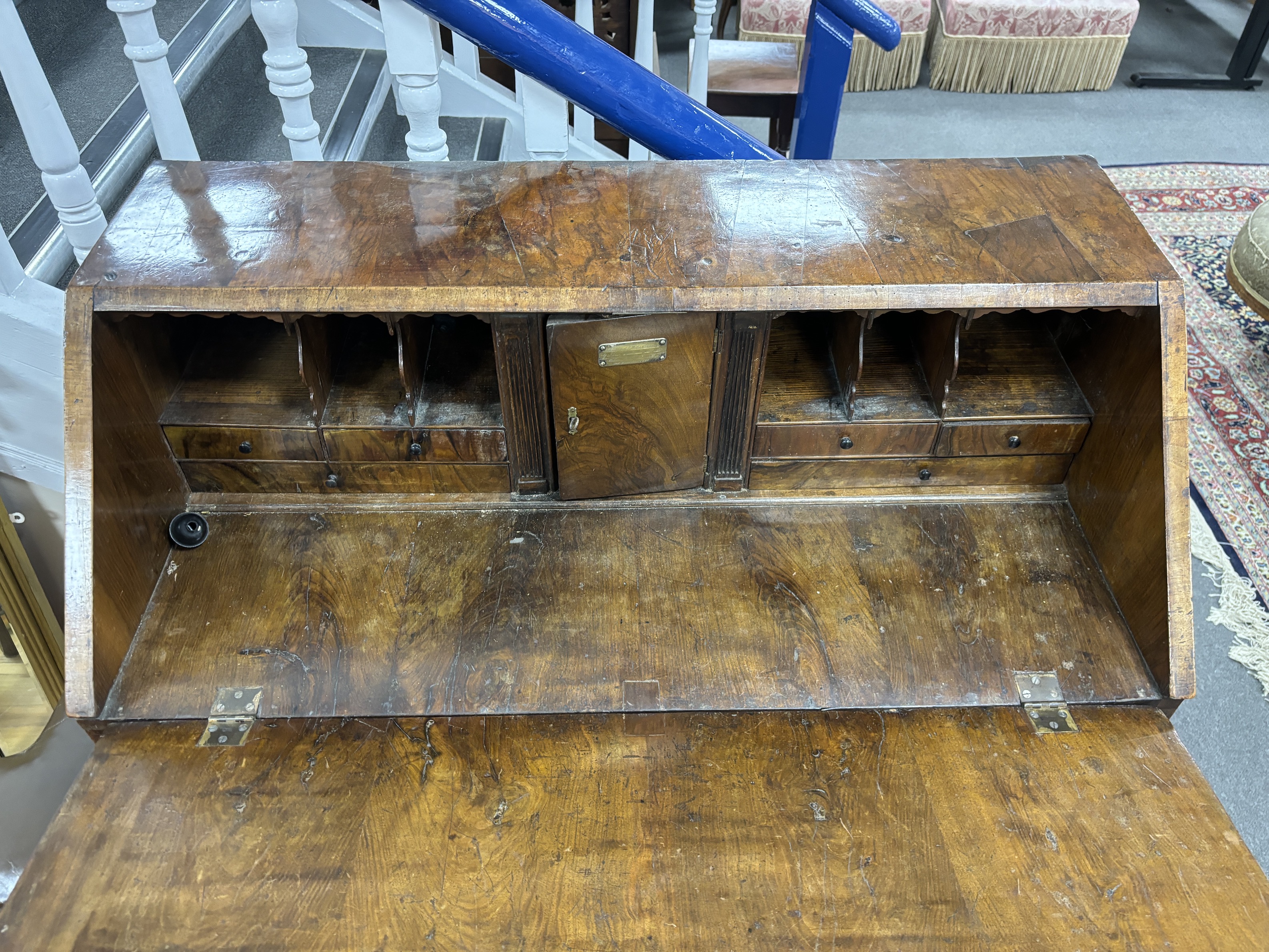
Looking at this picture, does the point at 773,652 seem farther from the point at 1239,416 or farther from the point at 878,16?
the point at 1239,416

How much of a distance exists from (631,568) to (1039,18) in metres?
4.17

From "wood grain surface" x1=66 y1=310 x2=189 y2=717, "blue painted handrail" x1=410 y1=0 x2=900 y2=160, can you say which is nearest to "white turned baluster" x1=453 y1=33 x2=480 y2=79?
"blue painted handrail" x1=410 y1=0 x2=900 y2=160

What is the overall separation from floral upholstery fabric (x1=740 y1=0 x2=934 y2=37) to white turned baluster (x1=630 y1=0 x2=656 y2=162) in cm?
196

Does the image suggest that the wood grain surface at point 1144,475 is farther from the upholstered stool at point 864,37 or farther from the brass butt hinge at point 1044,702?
the upholstered stool at point 864,37

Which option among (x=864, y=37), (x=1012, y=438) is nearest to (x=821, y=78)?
(x=1012, y=438)

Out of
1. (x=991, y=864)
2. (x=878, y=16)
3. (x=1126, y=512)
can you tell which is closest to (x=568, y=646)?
(x=991, y=864)

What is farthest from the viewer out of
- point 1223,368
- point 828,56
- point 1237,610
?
point 1223,368

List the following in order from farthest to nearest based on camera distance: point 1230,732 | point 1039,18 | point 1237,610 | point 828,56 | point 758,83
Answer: point 1039,18 → point 758,83 → point 1237,610 → point 1230,732 → point 828,56

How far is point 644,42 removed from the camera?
2.21 m

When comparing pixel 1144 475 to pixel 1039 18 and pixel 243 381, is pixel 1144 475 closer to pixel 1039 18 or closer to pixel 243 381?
pixel 243 381

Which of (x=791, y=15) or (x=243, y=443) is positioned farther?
(x=791, y=15)

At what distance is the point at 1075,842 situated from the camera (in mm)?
979

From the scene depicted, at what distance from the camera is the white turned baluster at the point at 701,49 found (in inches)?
86.0

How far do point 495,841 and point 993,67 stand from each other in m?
4.53
